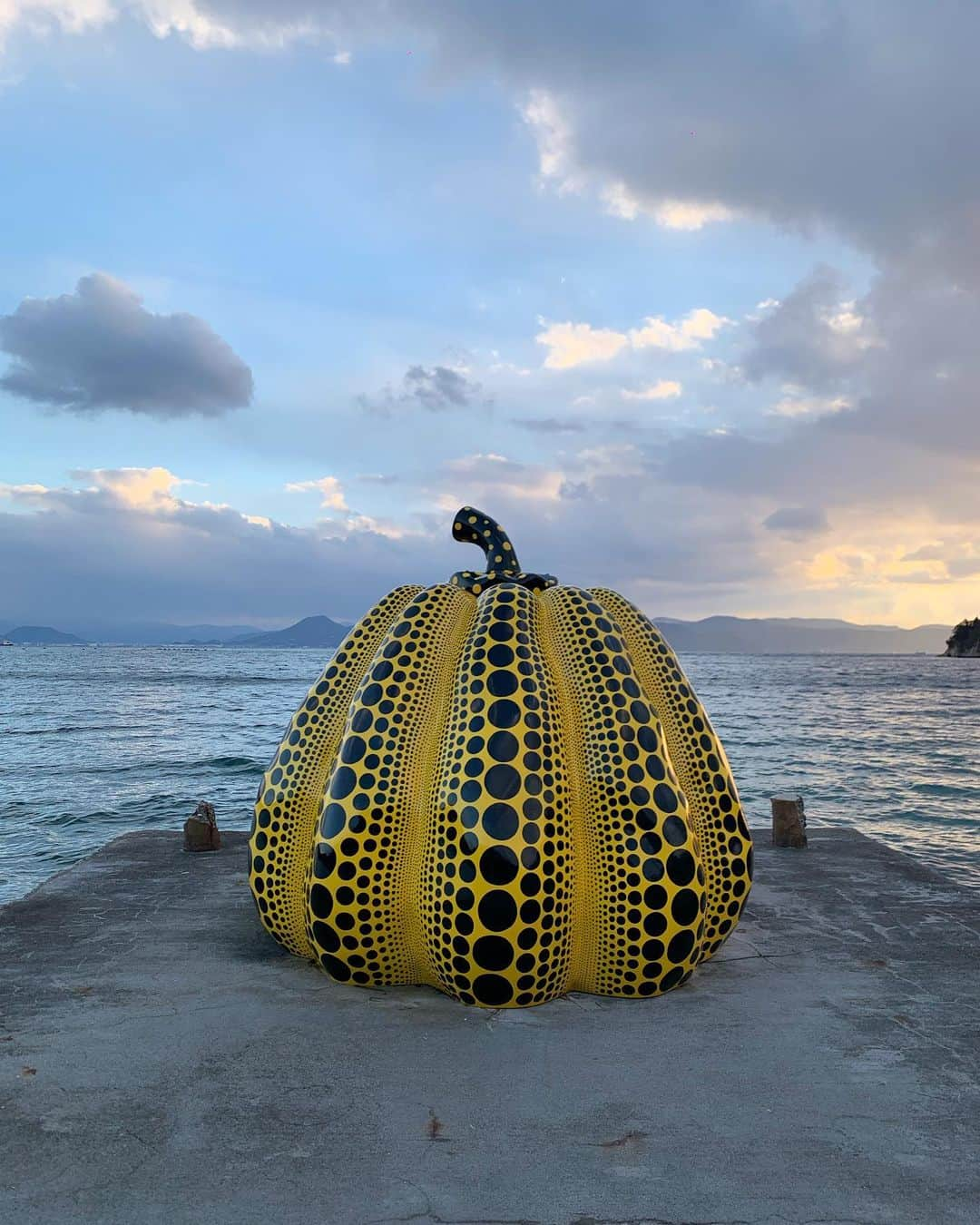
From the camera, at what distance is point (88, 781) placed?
2325cm

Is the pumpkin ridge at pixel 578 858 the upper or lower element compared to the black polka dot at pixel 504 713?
lower

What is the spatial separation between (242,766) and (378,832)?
21.8 meters

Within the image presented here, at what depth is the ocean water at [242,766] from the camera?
17328 millimetres

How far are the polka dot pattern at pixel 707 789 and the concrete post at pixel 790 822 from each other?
4141 millimetres

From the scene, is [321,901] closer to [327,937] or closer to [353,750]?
[327,937]

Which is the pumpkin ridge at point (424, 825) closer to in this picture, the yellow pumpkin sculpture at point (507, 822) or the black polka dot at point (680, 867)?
the yellow pumpkin sculpture at point (507, 822)

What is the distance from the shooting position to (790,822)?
10.2 metres

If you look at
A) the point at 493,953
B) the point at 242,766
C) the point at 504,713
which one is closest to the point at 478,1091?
the point at 493,953

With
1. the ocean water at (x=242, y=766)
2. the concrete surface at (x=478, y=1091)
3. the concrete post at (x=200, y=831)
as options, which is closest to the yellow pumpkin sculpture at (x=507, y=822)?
the concrete surface at (x=478, y=1091)

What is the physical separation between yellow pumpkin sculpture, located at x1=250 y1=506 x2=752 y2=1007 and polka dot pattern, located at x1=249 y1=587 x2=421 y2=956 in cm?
2

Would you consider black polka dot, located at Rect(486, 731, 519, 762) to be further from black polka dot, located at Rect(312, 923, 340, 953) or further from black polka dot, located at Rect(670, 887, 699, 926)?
black polka dot, located at Rect(312, 923, 340, 953)

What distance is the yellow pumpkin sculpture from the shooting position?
539 centimetres

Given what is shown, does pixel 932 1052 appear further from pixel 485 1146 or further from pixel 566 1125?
pixel 485 1146

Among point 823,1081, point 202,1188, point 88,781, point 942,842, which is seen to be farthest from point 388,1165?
point 88,781
